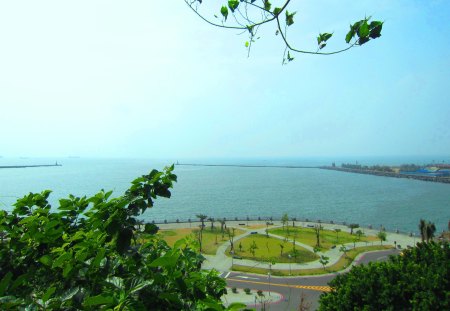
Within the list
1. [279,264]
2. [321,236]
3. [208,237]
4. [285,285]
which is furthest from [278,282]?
[321,236]

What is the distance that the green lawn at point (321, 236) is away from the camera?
4030cm

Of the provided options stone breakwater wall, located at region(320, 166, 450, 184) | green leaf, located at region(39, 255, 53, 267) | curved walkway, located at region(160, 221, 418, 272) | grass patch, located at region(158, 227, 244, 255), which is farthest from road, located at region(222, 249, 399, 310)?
stone breakwater wall, located at region(320, 166, 450, 184)

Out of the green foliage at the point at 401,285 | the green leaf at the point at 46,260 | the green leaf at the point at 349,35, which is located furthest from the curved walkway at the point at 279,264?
the green leaf at the point at 349,35

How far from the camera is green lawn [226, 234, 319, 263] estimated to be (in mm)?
33312

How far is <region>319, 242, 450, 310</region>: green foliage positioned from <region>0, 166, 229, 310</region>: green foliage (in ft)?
28.8

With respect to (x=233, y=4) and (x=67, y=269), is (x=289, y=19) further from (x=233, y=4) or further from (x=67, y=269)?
(x=67, y=269)

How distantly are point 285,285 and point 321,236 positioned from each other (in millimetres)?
18677

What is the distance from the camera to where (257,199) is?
80.6 m

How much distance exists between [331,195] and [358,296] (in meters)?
80.4

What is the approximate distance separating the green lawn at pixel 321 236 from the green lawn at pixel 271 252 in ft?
10.2

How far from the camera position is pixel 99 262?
5.99ft

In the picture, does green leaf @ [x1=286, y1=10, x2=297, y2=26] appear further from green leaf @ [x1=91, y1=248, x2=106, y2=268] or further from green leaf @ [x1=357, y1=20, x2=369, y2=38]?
green leaf @ [x1=91, y1=248, x2=106, y2=268]

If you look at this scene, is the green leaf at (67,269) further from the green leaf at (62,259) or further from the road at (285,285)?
→ the road at (285,285)

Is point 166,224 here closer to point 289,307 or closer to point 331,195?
point 289,307
